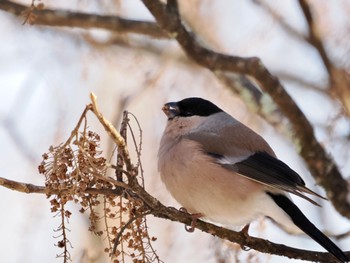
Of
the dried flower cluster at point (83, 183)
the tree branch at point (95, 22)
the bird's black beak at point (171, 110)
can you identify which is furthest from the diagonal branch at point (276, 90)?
the dried flower cluster at point (83, 183)

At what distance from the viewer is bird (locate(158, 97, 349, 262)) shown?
2836 mm

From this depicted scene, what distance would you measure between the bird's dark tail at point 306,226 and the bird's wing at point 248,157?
62 mm

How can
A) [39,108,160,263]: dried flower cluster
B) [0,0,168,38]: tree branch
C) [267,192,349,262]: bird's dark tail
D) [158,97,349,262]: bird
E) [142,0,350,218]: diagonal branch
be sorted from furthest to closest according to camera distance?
[0,0,168,38]: tree branch < [142,0,350,218]: diagonal branch < [158,97,349,262]: bird < [267,192,349,262]: bird's dark tail < [39,108,160,263]: dried flower cluster

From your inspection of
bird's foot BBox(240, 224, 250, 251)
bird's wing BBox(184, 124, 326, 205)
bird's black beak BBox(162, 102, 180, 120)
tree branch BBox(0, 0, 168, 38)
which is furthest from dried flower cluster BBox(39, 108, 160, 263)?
tree branch BBox(0, 0, 168, 38)

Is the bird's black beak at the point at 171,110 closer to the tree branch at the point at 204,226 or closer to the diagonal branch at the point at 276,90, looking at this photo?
the diagonal branch at the point at 276,90

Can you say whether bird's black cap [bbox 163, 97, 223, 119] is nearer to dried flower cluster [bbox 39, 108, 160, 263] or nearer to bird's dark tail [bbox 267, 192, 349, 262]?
bird's dark tail [bbox 267, 192, 349, 262]

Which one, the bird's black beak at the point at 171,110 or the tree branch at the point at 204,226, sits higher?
the bird's black beak at the point at 171,110

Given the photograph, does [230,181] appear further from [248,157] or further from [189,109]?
[189,109]

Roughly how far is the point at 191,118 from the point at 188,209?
0.64 m

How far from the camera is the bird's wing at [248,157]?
9.37ft

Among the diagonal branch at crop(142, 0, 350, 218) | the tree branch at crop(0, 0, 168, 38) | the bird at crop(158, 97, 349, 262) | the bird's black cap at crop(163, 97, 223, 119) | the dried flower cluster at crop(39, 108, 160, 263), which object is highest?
the tree branch at crop(0, 0, 168, 38)

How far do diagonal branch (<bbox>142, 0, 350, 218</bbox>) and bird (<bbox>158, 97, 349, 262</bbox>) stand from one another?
18 cm

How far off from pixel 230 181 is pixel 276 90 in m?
0.44

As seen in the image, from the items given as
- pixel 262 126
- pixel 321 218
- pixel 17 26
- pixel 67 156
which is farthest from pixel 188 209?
pixel 17 26
